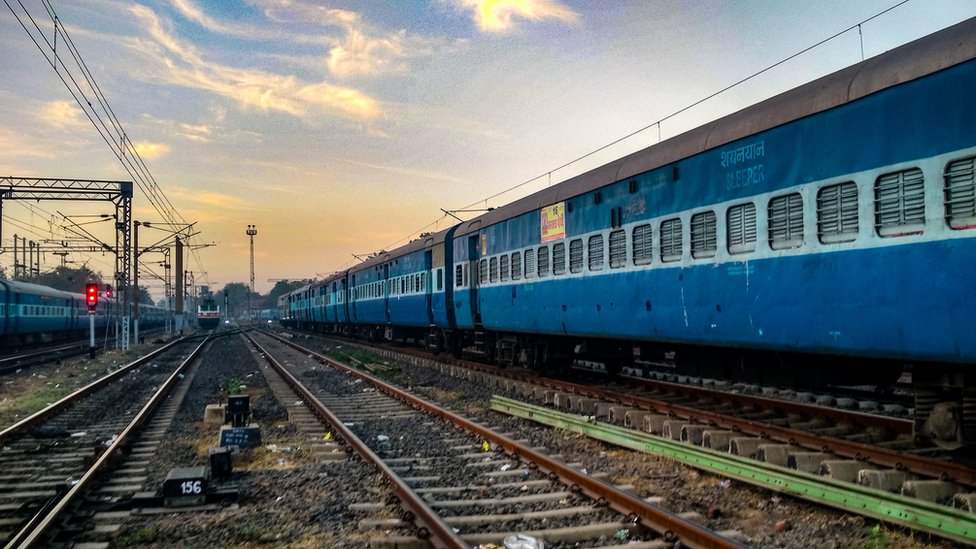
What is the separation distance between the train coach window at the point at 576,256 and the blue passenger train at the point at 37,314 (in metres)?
29.3

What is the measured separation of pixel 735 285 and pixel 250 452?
6.10 metres

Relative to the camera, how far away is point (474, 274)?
1814cm

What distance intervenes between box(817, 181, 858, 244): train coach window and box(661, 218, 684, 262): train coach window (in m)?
2.43

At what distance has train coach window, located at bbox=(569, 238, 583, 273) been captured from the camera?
12.2 m

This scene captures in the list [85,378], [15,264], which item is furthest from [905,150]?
[15,264]

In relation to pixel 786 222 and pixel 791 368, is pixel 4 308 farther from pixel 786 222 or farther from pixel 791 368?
pixel 786 222

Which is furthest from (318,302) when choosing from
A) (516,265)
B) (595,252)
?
(595,252)

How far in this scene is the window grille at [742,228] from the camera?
319 inches

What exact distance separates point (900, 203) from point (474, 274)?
12520 millimetres

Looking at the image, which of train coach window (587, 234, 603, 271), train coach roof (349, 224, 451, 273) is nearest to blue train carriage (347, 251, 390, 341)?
train coach roof (349, 224, 451, 273)

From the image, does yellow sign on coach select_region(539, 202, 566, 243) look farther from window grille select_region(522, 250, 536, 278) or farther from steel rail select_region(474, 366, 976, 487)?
steel rail select_region(474, 366, 976, 487)

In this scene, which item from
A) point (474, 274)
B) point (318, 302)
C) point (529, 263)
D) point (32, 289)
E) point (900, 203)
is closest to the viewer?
point (900, 203)

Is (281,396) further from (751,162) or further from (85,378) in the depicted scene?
(751,162)

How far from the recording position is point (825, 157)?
7066mm
